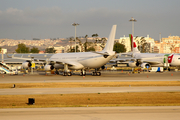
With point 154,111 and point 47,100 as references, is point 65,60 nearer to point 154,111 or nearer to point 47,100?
point 47,100

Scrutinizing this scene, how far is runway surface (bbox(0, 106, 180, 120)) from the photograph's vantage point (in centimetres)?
1557

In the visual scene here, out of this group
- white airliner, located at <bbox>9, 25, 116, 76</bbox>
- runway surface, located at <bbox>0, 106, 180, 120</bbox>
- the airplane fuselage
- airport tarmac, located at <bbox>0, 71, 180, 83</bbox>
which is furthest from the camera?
the airplane fuselage

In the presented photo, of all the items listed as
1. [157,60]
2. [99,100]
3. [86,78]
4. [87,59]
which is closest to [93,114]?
[99,100]

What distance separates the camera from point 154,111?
1745 centimetres

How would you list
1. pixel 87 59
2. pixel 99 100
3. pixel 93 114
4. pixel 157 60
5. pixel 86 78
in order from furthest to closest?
pixel 157 60 → pixel 87 59 → pixel 86 78 → pixel 99 100 → pixel 93 114

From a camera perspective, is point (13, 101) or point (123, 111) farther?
point (13, 101)

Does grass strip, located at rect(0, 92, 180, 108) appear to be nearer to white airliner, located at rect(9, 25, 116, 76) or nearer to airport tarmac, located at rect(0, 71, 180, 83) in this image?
airport tarmac, located at rect(0, 71, 180, 83)

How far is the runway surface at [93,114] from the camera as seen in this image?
15.6 m

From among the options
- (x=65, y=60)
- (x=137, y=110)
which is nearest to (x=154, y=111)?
(x=137, y=110)

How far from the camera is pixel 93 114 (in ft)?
54.6

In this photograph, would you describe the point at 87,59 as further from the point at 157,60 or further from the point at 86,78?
the point at 157,60

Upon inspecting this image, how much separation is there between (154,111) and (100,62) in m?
33.9

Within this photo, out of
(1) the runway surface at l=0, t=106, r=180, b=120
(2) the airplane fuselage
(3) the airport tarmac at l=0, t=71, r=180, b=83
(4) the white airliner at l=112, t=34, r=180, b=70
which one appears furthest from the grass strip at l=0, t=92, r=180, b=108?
(4) the white airliner at l=112, t=34, r=180, b=70

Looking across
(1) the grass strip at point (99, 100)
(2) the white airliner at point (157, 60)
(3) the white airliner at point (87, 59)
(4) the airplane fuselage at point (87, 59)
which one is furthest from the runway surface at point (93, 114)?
(2) the white airliner at point (157, 60)
